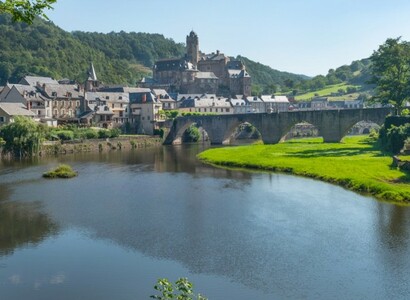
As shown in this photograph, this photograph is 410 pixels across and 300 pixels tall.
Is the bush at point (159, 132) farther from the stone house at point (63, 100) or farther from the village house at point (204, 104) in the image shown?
the village house at point (204, 104)

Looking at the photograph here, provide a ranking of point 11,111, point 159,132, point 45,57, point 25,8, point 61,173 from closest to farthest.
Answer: point 25,8
point 61,173
point 11,111
point 159,132
point 45,57

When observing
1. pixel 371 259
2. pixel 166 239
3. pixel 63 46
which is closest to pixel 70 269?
pixel 166 239

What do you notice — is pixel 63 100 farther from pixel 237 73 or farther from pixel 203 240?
pixel 203 240

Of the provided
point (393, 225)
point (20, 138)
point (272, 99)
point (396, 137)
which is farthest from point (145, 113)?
point (393, 225)

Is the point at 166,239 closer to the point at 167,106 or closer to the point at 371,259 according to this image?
the point at 371,259

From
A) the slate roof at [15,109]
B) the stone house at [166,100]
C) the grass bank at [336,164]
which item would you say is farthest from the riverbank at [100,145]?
the stone house at [166,100]

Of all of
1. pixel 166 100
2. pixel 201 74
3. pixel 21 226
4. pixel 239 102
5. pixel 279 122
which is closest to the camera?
pixel 21 226

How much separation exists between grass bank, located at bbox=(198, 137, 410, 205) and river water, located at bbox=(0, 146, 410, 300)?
6.99ft

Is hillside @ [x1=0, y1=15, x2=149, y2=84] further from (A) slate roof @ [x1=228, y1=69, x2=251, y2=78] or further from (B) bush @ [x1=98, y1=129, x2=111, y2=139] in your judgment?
(B) bush @ [x1=98, y1=129, x2=111, y2=139]

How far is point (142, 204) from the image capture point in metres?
37.2

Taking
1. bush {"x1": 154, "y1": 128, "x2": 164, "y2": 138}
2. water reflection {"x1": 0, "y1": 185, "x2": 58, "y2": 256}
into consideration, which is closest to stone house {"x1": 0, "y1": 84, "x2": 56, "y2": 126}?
bush {"x1": 154, "y1": 128, "x2": 164, "y2": 138}

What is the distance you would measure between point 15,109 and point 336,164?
5212cm

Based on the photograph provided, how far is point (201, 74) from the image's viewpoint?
15200cm

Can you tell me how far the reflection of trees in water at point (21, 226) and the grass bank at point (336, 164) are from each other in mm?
23549
